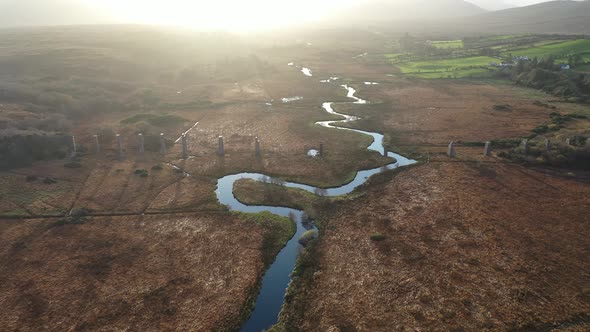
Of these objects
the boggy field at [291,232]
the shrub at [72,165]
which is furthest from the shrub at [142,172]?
the shrub at [72,165]

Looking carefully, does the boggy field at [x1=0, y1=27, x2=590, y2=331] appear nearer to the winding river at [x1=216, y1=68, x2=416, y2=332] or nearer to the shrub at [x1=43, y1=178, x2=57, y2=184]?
the shrub at [x1=43, y1=178, x2=57, y2=184]

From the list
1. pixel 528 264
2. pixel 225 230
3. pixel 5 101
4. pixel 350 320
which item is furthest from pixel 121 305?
pixel 5 101

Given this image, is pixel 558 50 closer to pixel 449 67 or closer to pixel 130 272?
pixel 449 67

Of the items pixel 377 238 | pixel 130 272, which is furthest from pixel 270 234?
pixel 130 272

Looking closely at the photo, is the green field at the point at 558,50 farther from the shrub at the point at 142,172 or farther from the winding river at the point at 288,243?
the shrub at the point at 142,172

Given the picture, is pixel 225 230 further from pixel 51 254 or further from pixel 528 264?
pixel 528 264

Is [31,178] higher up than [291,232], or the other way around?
[31,178]

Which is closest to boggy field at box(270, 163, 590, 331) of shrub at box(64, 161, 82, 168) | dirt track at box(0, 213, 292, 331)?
dirt track at box(0, 213, 292, 331)
